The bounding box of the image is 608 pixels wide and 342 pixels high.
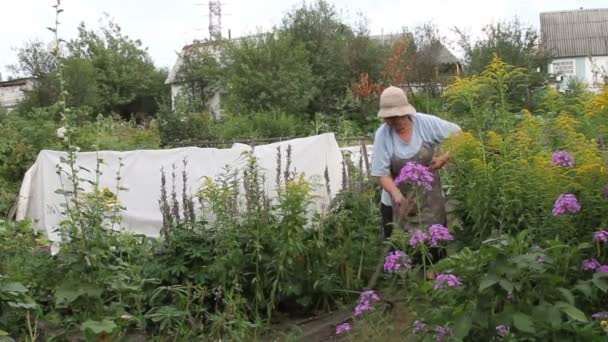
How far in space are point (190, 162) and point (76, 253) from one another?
463 centimetres

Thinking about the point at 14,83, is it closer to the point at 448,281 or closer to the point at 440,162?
the point at 440,162

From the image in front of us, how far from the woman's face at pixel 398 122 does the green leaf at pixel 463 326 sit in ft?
7.37

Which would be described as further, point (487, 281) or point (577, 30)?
point (577, 30)

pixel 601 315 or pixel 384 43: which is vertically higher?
pixel 384 43

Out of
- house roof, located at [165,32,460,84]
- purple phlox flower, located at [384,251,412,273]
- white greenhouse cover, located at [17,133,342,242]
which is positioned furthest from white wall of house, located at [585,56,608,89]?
house roof, located at [165,32,460,84]

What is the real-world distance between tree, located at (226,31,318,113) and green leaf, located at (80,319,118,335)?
17.0 metres

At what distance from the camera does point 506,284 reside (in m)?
2.54

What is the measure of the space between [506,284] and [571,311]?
242 millimetres

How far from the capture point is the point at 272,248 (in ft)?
16.8

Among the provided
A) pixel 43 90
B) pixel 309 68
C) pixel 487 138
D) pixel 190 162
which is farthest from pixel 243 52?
pixel 487 138

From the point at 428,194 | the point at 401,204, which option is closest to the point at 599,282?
the point at 401,204

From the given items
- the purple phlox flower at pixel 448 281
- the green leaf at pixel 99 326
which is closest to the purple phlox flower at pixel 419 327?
the purple phlox flower at pixel 448 281

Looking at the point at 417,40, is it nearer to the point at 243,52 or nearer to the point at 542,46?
the point at 542,46

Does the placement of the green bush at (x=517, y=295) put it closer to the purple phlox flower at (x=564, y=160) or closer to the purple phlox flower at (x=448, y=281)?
the purple phlox flower at (x=448, y=281)
